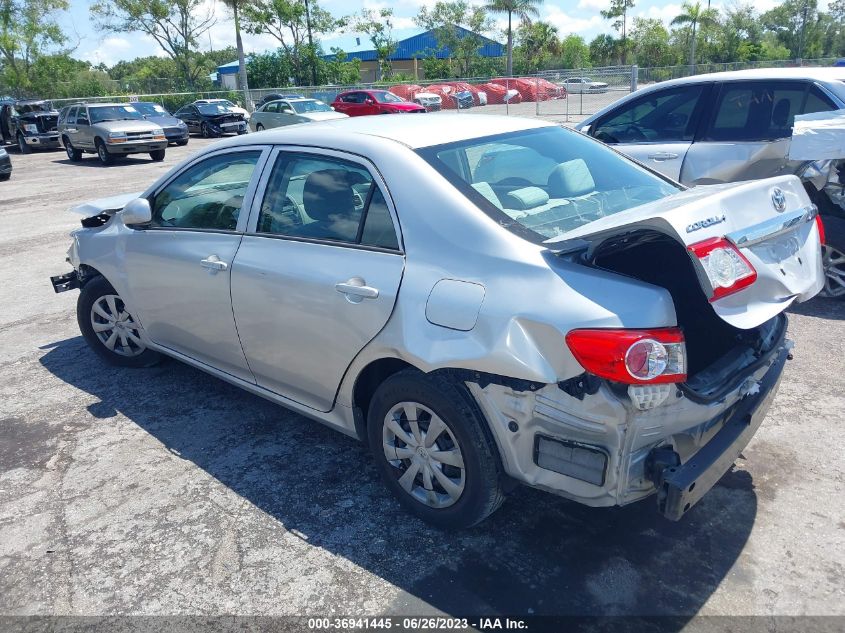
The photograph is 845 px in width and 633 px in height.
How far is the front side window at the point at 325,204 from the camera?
3.17 m

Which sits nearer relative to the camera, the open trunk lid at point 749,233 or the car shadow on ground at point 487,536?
the open trunk lid at point 749,233

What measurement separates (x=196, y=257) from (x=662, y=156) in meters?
4.35

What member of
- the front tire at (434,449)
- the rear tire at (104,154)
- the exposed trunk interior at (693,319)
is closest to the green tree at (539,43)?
the rear tire at (104,154)

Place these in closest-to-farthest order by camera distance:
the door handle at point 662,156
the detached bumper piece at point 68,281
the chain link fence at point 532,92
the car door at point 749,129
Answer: the detached bumper piece at point 68,281 → the car door at point 749,129 → the door handle at point 662,156 → the chain link fence at point 532,92

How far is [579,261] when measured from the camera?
2656 millimetres

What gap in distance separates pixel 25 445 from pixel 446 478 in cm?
276

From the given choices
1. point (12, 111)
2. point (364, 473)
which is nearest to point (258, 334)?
point (364, 473)

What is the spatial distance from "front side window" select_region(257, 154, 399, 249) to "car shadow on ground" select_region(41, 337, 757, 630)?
126cm

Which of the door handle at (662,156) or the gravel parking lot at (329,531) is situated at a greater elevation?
the door handle at (662,156)

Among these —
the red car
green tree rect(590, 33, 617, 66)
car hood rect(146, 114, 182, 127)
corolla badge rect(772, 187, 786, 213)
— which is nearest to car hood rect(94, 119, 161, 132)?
car hood rect(146, 114, 182, 127)

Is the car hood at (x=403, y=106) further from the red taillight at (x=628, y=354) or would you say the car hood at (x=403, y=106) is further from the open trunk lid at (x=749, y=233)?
the red taillight at (x=628, y=354)

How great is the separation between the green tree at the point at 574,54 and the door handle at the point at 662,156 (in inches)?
2428

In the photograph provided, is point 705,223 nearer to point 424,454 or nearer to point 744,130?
point 424,454

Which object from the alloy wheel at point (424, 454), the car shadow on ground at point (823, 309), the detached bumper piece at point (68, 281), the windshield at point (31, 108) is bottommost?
the car shadow on ground at point (823, 309)
